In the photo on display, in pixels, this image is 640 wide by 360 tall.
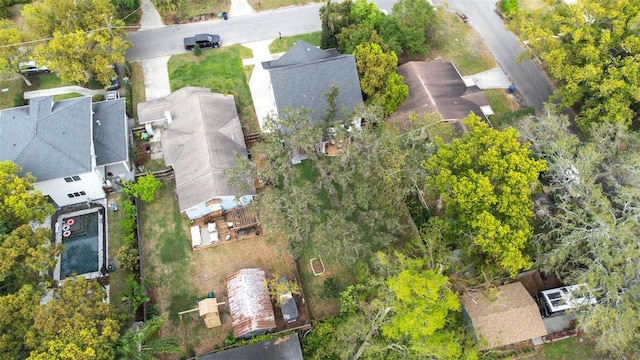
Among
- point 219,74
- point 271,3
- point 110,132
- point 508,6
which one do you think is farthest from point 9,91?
point 508,6

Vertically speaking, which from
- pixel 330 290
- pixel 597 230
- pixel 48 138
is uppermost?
pixel 48 138

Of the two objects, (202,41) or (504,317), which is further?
(202,41)

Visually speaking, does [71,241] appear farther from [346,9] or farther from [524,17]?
[524,17]

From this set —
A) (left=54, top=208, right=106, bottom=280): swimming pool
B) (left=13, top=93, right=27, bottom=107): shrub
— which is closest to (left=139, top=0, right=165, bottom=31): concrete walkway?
(left=13, top=93, right=27, bottom=107): shrub

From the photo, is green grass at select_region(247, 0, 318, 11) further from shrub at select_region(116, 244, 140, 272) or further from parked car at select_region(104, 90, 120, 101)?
shrub at select_region(116, 244, 140, 272)

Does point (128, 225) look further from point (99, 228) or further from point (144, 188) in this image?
point (144, 188)

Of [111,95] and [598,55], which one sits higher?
[111,95]

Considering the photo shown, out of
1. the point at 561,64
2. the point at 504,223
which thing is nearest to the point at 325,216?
the point at 504,223
